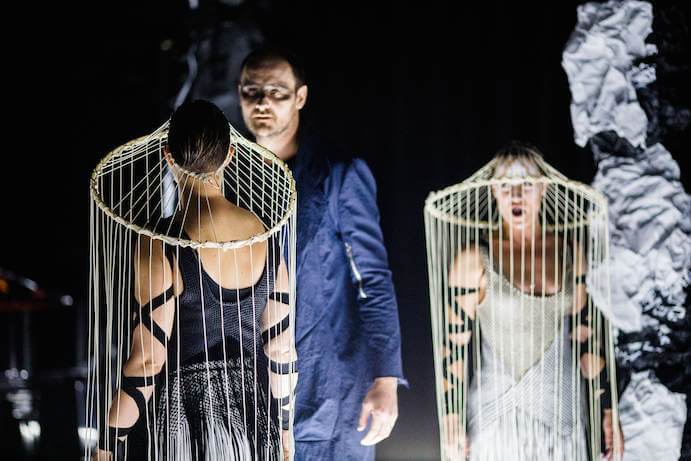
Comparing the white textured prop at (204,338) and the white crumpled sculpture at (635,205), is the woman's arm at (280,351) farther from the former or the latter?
the white crumpled sculpture at (635,205)

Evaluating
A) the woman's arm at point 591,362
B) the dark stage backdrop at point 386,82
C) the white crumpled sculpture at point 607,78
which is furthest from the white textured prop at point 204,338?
the white crumpled sculpture at point 607,78

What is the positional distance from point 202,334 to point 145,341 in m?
0.15

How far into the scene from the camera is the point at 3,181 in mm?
3652

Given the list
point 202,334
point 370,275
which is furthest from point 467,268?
point 202,334

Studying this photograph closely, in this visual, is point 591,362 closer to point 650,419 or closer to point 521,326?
point 521,326

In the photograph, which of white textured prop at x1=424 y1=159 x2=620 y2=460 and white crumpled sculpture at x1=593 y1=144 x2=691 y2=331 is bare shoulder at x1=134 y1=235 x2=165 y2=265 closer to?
white textured prop at x1=424 y1=159 x2=620 y2=460

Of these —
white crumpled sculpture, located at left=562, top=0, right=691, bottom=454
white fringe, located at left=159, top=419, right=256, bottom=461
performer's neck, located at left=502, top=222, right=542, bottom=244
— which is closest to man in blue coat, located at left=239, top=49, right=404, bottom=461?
performer's neck, located at left=502, top=222, right=542, bottom=244

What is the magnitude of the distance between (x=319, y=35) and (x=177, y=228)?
3.91ft

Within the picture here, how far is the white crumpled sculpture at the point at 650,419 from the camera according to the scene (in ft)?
10.3

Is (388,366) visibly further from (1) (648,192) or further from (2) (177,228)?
(1) (648,192)

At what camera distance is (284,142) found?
116 inches

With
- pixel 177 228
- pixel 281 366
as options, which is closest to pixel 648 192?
pixel 281 366

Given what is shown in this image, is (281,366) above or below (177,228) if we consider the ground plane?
below

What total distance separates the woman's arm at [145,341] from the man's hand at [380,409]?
0.86 metres
